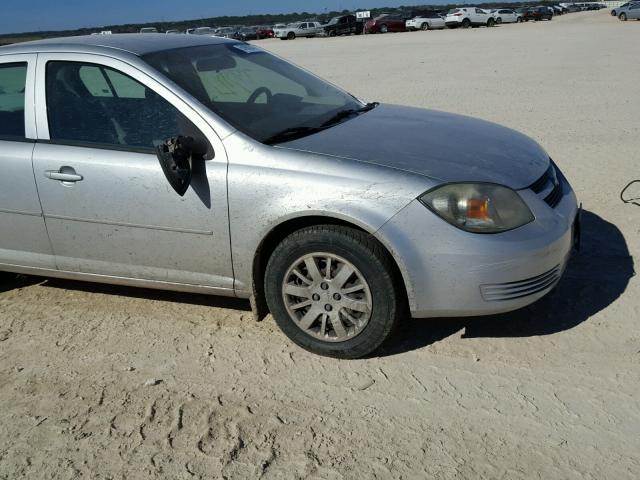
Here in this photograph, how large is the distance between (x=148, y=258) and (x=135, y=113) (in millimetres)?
830

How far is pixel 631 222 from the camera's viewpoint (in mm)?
5414

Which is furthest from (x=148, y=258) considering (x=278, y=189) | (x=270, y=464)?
(x=270, y=464)

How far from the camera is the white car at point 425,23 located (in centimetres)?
5197

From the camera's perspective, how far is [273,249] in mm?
3818

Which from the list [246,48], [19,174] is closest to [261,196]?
[19,174]

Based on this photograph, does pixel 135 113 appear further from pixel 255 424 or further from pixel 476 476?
pixel 476 476

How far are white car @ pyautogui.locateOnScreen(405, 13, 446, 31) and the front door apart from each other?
50.8 meters

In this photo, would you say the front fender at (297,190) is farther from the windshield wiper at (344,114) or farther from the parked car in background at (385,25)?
the parked car in background at (385,25)

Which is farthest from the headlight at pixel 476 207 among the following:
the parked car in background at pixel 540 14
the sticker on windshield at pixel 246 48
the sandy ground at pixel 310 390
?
the parked car in background at pixel 540 14

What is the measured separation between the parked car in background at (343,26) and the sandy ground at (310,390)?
156 feet

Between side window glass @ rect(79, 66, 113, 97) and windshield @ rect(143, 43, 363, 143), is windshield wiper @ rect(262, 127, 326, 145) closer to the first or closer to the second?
windshield @ rect(143, 43, 363, 143)

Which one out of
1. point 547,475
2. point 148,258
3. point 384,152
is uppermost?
point 384,152

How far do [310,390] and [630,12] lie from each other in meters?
50.9

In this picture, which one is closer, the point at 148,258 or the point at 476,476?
the point at 476,476
